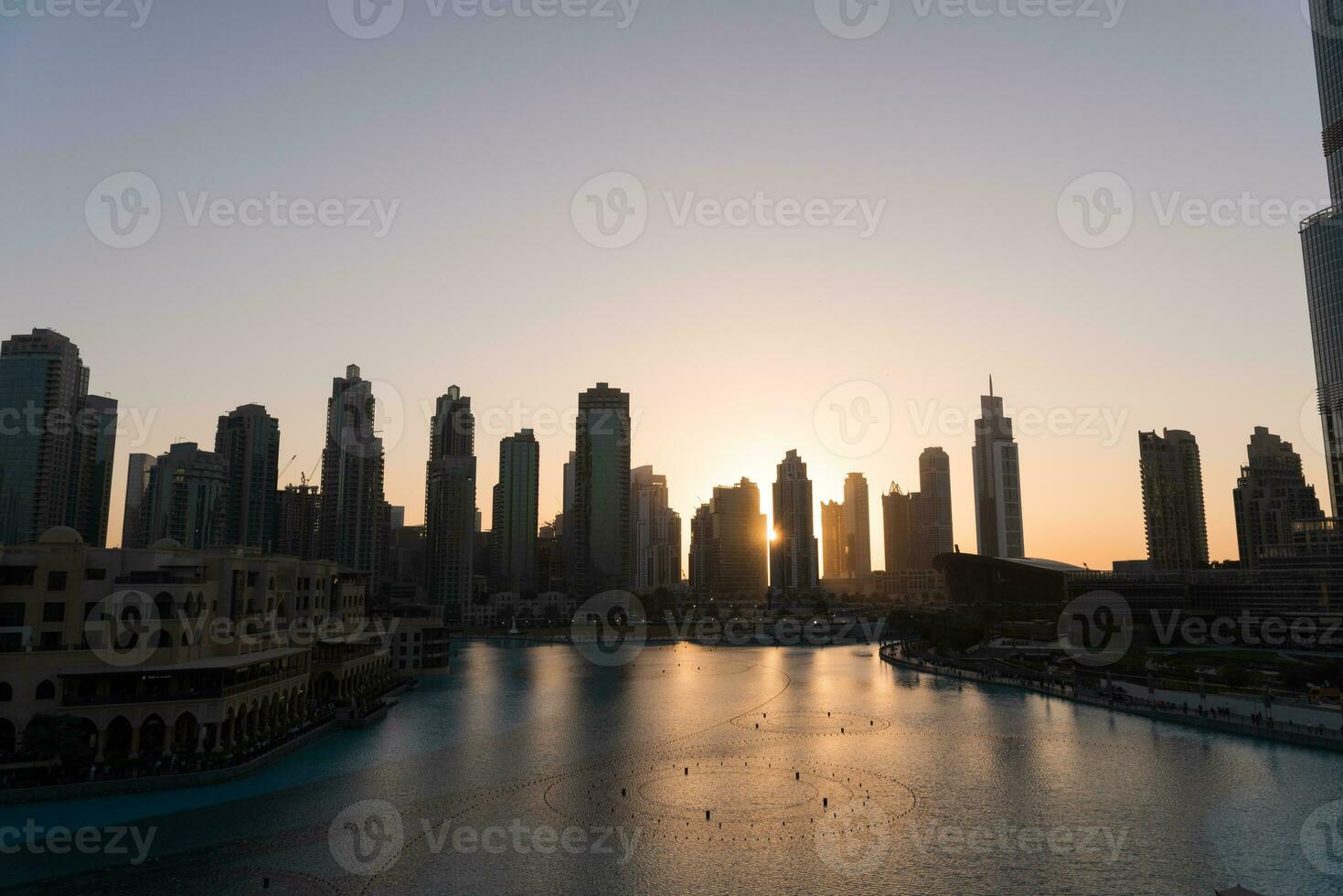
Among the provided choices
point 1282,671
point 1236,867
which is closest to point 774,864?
point 1236,867

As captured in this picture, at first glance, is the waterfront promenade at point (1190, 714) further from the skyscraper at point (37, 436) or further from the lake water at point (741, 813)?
the skyscraper at point (37, 436)

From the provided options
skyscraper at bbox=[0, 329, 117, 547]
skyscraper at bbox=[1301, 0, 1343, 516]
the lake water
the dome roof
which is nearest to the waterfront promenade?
the lake water

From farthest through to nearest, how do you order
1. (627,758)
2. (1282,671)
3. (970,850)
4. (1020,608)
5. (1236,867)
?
(1020,608)
(1282,671)
(627,758)
(970,850)
(1236,867)

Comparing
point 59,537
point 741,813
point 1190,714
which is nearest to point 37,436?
point 59,537

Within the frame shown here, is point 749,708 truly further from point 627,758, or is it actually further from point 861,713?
point 627,758

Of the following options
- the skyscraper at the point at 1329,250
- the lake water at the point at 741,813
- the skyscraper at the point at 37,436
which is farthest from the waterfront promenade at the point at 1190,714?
the skyscraper at the point at 37,436

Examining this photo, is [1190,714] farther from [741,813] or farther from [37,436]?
[37,436]
